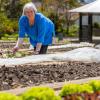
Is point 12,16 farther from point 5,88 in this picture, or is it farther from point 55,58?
point 5,88

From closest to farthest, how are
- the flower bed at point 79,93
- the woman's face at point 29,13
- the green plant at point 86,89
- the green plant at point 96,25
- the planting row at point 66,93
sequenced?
1. the planting row at point 66,93
2. the flower bed at point 79,93
3. the green plant at point 86,89
4. the woman's face at point 29,13
5. the green plant at point 96,25

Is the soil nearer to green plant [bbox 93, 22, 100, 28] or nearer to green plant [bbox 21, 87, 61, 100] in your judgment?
green plant [bbox 21, 87, 61, 100]

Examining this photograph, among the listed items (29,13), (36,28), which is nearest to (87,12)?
(36,28)

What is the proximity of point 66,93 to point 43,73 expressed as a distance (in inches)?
152

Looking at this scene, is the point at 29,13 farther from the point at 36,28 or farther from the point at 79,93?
the point at 79,93

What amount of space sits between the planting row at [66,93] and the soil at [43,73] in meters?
2.27

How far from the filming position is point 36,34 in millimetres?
12750

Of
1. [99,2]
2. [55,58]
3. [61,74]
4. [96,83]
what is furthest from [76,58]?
[99,2]

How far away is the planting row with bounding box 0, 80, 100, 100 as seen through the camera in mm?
5395

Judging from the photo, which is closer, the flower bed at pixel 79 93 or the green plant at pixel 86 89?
the flower bed at pixel 79 93

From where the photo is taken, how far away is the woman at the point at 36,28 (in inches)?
477

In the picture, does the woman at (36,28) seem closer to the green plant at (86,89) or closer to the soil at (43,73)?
the soil at (43,73)

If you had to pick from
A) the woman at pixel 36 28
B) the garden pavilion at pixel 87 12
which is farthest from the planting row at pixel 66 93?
the garden pavilion at pixel 87 12

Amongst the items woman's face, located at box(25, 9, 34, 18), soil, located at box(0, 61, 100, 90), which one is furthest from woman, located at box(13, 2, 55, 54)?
soil, located at box(0, 61, 100, 90)
